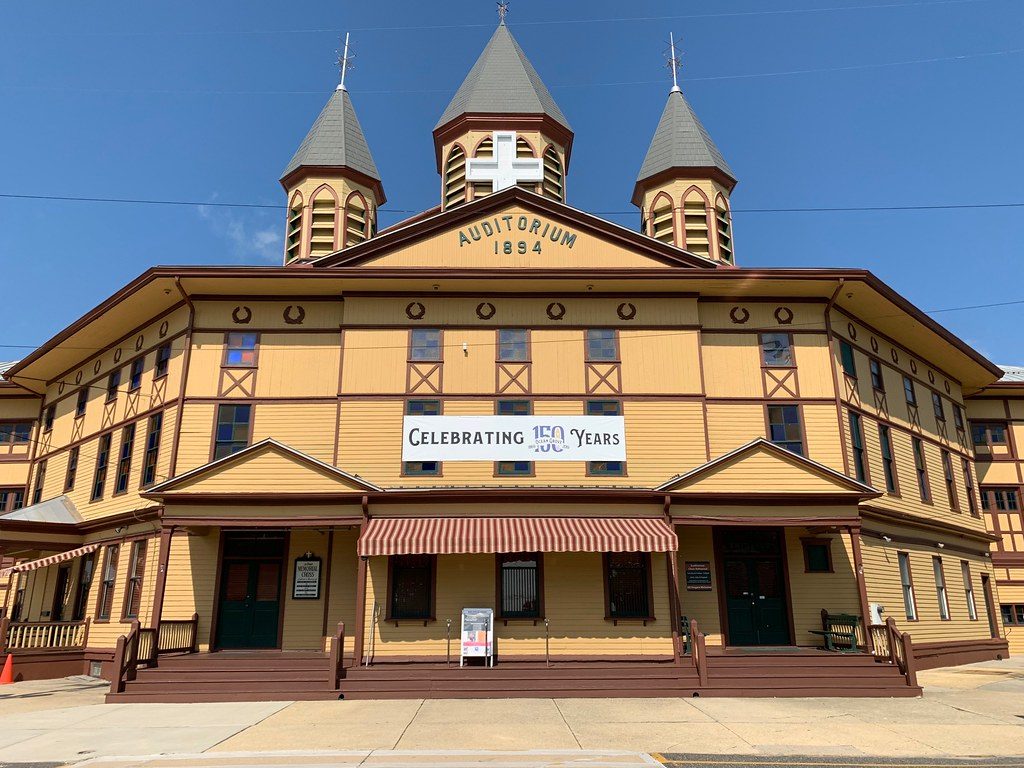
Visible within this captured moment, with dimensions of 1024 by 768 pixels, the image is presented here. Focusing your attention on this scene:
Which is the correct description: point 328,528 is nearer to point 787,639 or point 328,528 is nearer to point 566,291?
point 566,291

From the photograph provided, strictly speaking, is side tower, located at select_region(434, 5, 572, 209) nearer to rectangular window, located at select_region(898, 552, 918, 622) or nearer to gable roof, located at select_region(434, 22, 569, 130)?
gable roof, located at select_region(434, 22, 569, 130)

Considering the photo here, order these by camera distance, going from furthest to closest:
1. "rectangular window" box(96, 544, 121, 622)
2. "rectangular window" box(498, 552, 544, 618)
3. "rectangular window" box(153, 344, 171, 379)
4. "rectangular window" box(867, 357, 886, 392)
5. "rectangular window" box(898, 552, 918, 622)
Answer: "rectangular window" box(867, 357, 886, 392), "rectangular window" box(153, 344, 171, 379), "rectangular window" box(898, 552, 918, 622), "rectangular window" box(96, 544, 121, 622), "rectangular window" box(498, 552, 544, 618)

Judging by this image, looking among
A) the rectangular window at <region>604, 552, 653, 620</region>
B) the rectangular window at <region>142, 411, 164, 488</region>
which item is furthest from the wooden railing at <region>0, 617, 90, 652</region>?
the rectangular window at <region>604, 552, 653, 620</region>

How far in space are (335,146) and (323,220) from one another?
3.10 metres

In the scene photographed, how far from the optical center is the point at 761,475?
18062 millimetres

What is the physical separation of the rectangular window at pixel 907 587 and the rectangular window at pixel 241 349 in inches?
789

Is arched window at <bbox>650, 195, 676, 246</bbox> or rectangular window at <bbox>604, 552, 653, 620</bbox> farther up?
arched window at <bbox>650, 195, 676, 246</bbox>

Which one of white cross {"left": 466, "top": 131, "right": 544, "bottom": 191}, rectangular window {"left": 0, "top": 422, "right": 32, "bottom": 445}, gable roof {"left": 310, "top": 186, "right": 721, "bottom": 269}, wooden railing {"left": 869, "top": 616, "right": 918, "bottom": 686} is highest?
white cross {"left": 466, "top": 131, "right": 544, "bottom": 191}

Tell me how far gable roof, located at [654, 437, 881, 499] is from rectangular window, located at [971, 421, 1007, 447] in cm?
1600

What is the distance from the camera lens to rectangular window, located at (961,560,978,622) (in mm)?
24788

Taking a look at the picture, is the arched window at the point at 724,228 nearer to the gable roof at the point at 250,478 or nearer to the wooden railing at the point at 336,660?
the gable roof at the point at 250,478

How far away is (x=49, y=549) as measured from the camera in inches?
923

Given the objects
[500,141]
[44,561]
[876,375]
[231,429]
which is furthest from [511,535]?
[500,141]

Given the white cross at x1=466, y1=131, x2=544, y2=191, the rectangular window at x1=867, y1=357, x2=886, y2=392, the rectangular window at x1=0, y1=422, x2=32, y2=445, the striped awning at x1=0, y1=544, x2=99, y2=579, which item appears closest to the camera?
the striped awning at x1=0, y1=544, x2=99, y2=579
